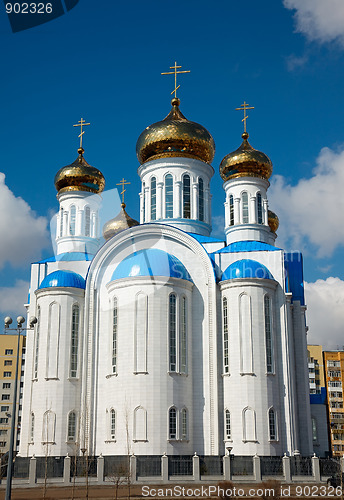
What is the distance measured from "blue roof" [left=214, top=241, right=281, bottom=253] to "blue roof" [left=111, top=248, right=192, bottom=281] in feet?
7.67

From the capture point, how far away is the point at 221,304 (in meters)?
23.4

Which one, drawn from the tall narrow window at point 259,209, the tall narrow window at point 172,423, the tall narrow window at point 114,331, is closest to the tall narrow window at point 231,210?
the tall narrow window at point 259,209

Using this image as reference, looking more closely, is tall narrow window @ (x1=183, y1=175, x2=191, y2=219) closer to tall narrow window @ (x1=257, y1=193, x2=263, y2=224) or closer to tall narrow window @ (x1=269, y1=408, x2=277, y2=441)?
tall narrow window @ (x1=257, y1=193, x2=263, y2=224)

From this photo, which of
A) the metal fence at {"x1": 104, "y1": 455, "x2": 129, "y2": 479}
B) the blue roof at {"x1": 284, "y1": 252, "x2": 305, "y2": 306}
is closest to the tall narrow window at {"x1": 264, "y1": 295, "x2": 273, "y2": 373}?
the blue roof at {"x1": 284, "y1": 252, "x2": 305, "y2": 306}

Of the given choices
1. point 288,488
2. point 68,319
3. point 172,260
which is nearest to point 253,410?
point 288,488

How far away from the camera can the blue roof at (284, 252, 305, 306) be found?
2552 centimetres

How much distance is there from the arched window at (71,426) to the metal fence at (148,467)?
157 inches

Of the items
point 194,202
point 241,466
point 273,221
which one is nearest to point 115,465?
point 241,466

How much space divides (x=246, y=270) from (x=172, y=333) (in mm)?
3653

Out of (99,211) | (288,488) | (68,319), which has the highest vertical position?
(99,211)

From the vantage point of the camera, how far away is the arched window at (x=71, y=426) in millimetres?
22652

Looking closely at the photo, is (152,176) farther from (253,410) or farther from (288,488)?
(288,488)

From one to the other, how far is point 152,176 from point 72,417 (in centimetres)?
1080

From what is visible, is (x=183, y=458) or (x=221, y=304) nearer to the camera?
(x=183, y=458)
